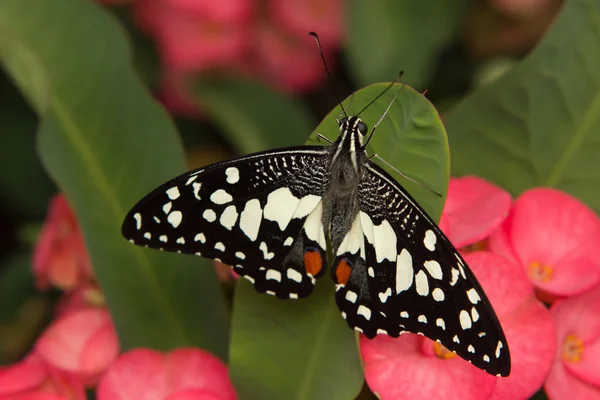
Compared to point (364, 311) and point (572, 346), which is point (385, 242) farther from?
point (572, 346)

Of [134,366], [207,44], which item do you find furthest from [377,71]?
[134,366]

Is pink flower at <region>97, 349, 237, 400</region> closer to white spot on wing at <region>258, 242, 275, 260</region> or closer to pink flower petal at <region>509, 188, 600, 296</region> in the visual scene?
white spot on wing at <region>258, 242, 275, 260</region>

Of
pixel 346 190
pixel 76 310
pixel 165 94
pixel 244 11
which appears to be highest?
pixel 346 190

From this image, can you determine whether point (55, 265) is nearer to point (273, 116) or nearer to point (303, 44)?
point (273, 116)

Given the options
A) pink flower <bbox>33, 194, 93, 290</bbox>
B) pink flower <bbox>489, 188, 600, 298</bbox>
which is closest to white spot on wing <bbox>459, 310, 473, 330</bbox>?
pink flower <bbox>489, 188, 600, 298</bbox>

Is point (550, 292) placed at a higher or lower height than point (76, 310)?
higher

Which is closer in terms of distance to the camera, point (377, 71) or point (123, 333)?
point (123, 333)
